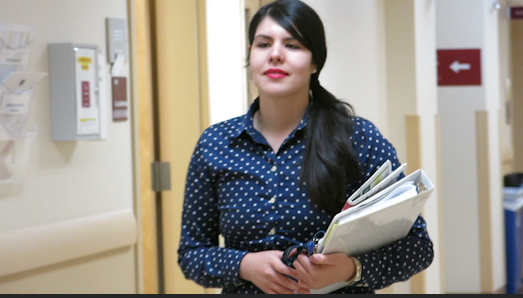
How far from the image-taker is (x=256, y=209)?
1661 mm

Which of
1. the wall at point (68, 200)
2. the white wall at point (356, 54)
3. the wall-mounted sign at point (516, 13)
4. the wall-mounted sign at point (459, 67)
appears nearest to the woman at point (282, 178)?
the wall at point (68, 200)

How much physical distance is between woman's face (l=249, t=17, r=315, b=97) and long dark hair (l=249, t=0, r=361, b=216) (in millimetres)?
21

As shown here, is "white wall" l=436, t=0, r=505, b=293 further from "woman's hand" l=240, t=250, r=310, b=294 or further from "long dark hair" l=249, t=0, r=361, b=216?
"woman's hand" l=240, t=250, r=310, b=294

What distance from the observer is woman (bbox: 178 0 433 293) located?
162 cm

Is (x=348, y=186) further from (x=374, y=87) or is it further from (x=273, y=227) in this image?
(x=374, y=87)

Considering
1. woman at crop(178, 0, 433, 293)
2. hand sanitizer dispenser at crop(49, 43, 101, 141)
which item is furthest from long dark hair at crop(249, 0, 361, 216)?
hand sanitizer dispenser at crop(49, 43, 101, 141)

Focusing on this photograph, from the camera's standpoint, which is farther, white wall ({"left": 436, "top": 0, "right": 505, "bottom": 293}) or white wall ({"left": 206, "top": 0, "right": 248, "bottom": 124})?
white wall ({"left": 436, "top": 0, "right": 505, "bottom": 293})

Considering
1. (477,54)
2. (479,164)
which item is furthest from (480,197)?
(477,54)

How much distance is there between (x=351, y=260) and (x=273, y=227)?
0.21 m

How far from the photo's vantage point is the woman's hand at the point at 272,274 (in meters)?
1.56

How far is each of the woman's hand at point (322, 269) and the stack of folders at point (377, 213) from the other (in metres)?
0.02

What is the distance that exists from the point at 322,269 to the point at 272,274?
12 cm

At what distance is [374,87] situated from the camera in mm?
4391

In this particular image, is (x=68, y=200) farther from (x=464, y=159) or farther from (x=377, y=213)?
(x=464, y=159)
